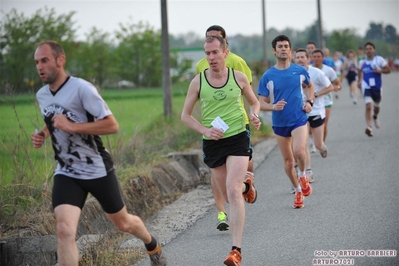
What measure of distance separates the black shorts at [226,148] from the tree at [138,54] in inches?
2304

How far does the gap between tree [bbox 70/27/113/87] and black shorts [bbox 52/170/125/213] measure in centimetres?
5754

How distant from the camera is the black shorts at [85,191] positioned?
6.57m

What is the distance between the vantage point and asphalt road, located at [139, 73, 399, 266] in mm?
7812

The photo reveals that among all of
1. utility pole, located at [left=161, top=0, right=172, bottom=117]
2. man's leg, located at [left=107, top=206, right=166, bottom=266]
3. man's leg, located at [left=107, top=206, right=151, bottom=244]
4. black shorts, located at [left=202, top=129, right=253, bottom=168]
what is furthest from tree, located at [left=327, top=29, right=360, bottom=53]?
man's leg, located at [left=107, top=206, right=151, bottom=244]

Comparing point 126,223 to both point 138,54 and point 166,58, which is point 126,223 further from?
point 138,54

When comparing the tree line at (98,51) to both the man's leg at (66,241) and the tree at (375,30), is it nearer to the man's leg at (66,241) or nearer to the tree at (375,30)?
the man's leg at (66,241)

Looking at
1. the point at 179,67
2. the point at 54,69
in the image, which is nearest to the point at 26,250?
the point at 54,69

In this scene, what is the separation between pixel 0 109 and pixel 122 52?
5603 cm

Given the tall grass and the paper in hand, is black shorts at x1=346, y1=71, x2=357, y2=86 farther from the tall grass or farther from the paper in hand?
the paper in hand

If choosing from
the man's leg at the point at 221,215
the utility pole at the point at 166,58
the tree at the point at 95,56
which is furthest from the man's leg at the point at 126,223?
the tree at the point at 95,56

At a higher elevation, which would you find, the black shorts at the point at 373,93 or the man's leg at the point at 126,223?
the man's leg at the point at 126,223

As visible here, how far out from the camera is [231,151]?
26.6 feet

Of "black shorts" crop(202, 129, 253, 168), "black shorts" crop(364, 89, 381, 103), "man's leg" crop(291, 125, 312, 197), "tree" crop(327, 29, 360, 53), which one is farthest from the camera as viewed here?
"tree" crop(327, 29, 360, 53)

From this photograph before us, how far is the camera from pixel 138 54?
68500 millimetres
